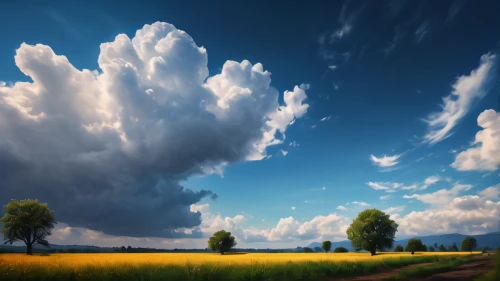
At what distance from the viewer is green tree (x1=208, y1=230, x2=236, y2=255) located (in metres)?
84.0

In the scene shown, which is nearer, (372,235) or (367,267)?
(367,267)

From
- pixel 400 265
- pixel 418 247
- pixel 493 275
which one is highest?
pixel 493 275

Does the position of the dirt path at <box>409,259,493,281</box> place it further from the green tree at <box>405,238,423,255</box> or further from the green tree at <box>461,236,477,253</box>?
the green tree at <box>461,236,477,253</box>

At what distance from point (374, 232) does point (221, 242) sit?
46174mm

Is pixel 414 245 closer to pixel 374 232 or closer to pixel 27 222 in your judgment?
pixel 374 232

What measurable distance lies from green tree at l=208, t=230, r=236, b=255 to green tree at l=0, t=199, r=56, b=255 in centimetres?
4420

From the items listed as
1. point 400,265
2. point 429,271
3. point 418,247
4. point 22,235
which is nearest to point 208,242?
point 22,235

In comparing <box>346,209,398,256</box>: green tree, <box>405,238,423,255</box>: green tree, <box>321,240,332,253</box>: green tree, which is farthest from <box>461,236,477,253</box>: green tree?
<box>346,209,398,256</box>: green tree

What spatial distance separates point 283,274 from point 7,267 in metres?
16.7

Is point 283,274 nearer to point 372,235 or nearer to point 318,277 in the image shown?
point 318,277

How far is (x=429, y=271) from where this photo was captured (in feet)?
82.0

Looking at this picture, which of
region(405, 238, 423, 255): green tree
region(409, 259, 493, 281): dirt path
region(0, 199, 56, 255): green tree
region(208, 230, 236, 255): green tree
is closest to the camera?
region(409, 259, 493, 281): dirt path

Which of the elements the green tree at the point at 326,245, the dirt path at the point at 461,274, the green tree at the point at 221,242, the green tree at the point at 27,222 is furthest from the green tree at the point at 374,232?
the green tree at the point at 27,222

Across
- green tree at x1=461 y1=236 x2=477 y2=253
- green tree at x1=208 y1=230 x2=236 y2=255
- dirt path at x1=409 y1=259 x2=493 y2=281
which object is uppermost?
dirt path at x1=409 y1=259 x2=493 y2=281
